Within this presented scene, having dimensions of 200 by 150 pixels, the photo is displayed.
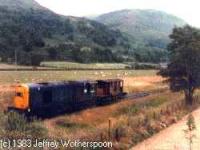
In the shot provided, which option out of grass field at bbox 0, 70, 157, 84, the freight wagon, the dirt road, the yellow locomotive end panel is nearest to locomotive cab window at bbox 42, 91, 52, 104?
the freight wagon

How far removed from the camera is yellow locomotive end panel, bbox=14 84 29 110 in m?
40.2

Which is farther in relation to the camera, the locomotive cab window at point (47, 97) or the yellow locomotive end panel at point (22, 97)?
the locomotive cab window at point (47, 97)

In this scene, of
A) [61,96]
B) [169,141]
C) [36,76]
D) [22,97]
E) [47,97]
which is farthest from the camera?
[36,76]

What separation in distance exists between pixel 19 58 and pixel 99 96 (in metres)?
80.3

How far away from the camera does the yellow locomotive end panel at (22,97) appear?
40.2m

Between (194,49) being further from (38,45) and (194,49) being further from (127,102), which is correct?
(38,45)

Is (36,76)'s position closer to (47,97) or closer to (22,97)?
(47,97)

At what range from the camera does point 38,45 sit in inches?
6737

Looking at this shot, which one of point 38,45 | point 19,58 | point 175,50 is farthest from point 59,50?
point 175,50

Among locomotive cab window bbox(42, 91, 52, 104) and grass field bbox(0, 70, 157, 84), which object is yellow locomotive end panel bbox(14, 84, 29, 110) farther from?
grass field bbox(0, 70, 157, 84)

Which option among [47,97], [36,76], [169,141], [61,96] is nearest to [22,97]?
[47,97]

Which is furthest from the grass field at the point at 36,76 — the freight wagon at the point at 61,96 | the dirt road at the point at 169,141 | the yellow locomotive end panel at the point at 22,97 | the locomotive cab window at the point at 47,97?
the dirt road at the point at 169,141

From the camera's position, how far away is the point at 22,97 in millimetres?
40500

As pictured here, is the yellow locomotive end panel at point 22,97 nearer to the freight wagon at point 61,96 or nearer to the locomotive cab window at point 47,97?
the freight wagon at point 61,96
